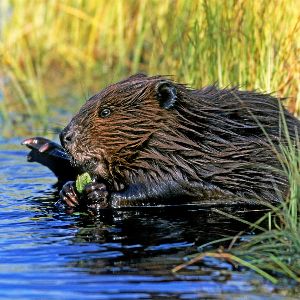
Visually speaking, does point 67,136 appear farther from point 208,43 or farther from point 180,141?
point 208,43

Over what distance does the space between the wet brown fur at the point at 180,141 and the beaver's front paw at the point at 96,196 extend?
9 centimetres

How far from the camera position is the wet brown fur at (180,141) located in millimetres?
6152

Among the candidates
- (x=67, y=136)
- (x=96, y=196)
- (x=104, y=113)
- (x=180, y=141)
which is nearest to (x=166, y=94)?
(x=180, y=141)

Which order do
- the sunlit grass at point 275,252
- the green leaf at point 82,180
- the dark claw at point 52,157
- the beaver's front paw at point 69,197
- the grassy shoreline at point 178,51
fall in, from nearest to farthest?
the sunlit grass at point 275,252 → the grassy shoreline at point 178,51 → the beaver's front paw at point 69,197 → the green leaf at point 82,180 → the dark claw at point 52,157

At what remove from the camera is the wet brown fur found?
6152 mm

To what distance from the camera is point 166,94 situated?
6.18 metres

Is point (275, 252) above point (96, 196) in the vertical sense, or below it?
below

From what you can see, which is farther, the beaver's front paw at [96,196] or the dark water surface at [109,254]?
the beaver's front paw at [96,196]

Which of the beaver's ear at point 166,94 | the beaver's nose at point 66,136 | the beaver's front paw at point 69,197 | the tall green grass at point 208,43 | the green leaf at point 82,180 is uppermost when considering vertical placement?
the tall green grass at point 208,43

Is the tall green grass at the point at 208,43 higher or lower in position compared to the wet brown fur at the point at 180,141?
higher

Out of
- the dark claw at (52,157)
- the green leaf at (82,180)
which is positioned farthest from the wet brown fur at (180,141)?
the dark claw at (52,157)

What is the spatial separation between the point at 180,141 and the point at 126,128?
0.36 meters

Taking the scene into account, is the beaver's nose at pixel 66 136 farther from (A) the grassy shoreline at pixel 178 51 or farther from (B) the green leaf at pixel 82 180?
(A) the grassy shoreline at pixel 178 51

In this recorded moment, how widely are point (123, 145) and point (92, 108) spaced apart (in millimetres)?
311
